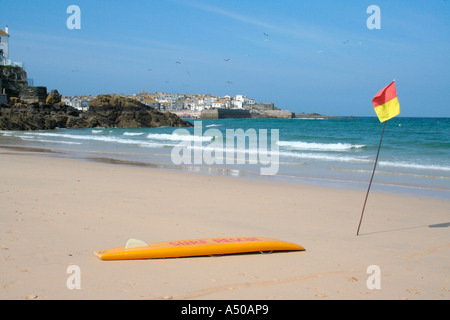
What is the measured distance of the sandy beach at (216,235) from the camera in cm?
356

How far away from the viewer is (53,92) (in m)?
66.4

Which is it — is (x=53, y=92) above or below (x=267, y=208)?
above

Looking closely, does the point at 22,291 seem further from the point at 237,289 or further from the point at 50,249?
the point at 237,289

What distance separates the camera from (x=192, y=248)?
173 inches

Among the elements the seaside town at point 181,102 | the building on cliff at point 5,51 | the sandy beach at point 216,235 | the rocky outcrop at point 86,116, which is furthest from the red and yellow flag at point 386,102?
the seaside town at point 181,102

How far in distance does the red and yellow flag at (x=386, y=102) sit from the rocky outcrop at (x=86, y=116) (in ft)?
157

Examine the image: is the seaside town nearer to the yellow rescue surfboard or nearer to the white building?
the white building

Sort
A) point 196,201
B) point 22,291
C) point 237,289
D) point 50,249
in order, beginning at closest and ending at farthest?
1. point 22,291
2. point 237,289
3. point 50,249
4. point 196,201

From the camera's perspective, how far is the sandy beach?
3557 millimetres

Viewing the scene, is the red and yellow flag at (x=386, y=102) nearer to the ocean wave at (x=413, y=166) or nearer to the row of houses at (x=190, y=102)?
the ocean wave at (x=413, y=166)

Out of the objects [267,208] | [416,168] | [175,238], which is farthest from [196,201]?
[416,168]

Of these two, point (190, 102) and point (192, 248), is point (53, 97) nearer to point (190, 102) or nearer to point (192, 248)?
point (192, 248)

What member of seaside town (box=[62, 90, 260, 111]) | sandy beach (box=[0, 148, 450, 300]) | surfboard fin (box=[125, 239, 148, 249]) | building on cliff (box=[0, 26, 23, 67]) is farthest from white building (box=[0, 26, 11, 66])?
surfboard fin (box=[125, 239, 148, 249])

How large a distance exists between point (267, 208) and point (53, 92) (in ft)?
218
